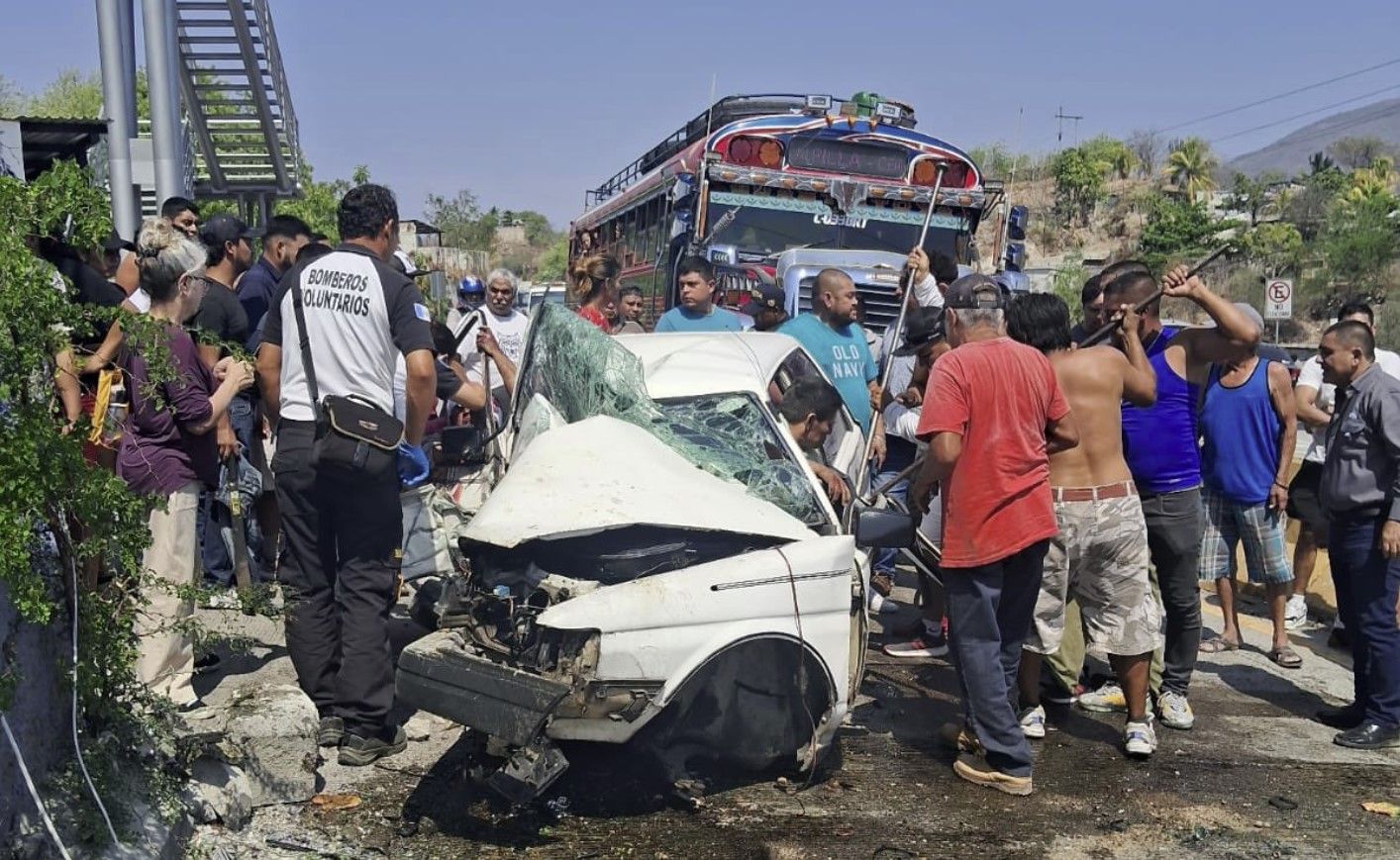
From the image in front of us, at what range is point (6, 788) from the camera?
2.91 metres

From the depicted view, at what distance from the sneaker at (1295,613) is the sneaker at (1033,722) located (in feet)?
10.1

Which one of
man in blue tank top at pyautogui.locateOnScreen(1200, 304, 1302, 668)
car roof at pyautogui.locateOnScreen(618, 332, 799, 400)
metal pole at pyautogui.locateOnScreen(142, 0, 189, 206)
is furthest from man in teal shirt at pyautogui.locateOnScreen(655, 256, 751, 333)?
metal pole at pyautogui.locateOnScreen(142, 0, 189, 206)

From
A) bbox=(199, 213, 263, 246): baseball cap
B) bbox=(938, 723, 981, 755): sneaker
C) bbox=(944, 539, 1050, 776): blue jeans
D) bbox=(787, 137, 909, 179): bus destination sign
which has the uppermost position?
bbox=(787, 137, 909, 179): bus destination sign

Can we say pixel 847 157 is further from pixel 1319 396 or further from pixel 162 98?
pixel 162 98

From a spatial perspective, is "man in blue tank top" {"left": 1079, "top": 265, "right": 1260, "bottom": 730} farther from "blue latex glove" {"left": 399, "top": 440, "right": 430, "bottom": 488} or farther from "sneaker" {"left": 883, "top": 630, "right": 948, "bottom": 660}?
"blue latex glove" {"left": 399, "top": 440, "right": 430, "bottom": 488}

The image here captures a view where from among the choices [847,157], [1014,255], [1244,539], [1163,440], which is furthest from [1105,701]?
[1014,255]

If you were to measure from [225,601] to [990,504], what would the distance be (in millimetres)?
2745

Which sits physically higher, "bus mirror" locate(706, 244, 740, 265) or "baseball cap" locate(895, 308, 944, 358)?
"bus mirror" locate(706, 244, 740, 265)

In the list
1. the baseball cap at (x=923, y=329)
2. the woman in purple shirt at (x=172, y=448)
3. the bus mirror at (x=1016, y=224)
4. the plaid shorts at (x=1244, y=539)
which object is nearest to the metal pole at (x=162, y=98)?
the woman in purple shirt at (x=172, y=448)

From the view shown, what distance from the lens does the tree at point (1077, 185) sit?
66.3 meters

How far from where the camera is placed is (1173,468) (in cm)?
534

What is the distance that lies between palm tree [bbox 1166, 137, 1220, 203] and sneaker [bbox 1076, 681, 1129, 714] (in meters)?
70.9

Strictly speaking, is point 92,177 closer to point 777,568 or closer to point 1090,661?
point 777,568

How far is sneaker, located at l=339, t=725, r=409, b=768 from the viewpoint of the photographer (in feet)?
14.9
